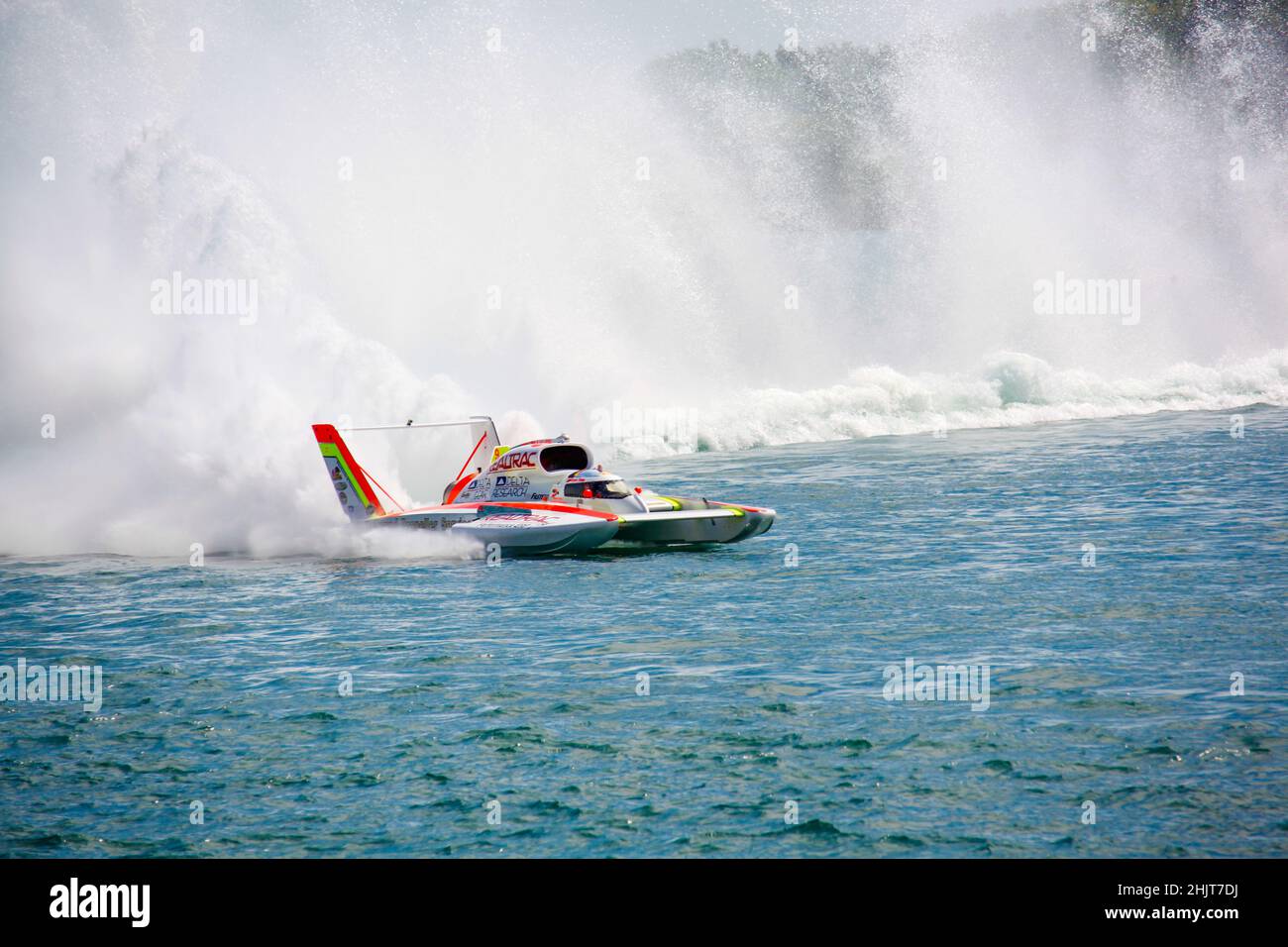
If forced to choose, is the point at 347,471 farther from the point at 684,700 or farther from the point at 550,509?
the point at 684,700

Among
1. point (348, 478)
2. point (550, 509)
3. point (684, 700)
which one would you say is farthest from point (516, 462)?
point (684, 700)

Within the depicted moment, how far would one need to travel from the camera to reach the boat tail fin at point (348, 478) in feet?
66.8

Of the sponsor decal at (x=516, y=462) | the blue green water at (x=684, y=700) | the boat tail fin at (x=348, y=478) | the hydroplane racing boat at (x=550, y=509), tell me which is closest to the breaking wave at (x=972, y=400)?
the sponsor decal at (x=516, y=462)

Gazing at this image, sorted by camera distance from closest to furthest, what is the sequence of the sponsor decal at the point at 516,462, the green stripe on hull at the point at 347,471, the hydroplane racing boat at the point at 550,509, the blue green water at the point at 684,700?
the blue green water at the point at 684,700 < the hydroplane racing boat at the point at 550,509 < the sponsor decal at the point at 516,462 < the green stripe on hull at the point at 347,471

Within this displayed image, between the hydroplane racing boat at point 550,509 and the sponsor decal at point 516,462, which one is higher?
the sponsor decal at point 516,462

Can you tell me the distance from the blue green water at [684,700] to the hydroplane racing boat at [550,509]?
0.53 m

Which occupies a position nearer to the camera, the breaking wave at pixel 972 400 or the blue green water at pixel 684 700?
the blue green water at pixel 684 700

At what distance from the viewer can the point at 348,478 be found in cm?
2036

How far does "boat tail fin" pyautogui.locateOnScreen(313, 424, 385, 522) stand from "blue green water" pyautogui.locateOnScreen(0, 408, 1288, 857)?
1.25m

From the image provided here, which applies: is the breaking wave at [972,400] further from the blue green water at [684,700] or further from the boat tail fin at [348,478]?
the blue green water at [684,700]

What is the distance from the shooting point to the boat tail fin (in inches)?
802

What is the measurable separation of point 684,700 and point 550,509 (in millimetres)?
8363

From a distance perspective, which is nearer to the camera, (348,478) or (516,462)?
(516,462)
